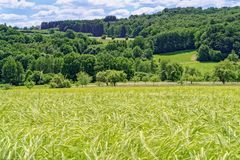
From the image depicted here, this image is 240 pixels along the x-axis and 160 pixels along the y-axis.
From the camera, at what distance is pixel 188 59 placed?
157750 mm

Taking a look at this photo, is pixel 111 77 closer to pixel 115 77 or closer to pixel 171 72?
pixel 115 77

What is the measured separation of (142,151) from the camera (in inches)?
146

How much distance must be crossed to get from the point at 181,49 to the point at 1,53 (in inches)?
3040

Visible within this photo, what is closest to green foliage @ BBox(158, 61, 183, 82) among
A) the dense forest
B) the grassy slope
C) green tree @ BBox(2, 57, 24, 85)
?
the dense forest

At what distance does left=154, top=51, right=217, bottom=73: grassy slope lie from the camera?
139875mm

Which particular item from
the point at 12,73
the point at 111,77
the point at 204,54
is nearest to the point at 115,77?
the point at 111,77

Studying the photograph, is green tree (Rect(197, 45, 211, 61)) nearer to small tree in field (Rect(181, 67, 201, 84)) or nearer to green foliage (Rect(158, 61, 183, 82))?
small tree in field (Rect(181, 67, 201, 84))

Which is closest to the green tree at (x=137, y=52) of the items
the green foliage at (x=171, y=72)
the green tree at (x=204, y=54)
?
the green tree at (x=204, y=54)

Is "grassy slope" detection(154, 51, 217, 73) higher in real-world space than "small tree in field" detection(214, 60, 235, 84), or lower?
lower

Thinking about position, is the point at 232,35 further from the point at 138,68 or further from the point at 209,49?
the point at 138,68

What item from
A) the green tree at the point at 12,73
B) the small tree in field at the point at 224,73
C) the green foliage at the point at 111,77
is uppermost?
the small tree in field at the point at 224,73

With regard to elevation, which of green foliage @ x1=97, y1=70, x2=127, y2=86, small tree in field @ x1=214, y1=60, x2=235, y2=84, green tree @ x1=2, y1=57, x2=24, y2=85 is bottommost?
green tree @ x1=2, y1=57, x2=24, y2=85

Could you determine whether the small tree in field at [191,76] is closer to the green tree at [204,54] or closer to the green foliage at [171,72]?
the green foliage at [171,72]

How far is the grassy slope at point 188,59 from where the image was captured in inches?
5507
